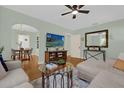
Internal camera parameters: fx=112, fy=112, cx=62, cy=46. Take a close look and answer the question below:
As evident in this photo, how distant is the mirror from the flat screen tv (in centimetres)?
145

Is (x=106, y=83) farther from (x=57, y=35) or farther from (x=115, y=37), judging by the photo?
(x=57, y=35)

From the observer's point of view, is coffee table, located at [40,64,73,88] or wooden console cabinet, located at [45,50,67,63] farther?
wooden console cabinet, located at [45,50,67,63]

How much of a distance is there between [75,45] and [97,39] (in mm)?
1768

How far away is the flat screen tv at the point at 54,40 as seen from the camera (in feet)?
18.7

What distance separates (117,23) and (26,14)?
388 cm

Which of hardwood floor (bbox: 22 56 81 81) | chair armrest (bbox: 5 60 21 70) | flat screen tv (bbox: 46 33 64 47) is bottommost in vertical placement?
hardwood floor (bbox: 22 56 81 81)

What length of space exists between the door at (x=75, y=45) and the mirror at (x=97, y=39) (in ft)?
2.25

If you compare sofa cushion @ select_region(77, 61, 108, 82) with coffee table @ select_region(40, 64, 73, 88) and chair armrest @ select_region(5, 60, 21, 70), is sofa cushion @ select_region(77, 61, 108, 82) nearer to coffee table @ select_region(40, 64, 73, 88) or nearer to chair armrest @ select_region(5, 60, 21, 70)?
coffee table @ select_region(40, 64, 73, 88)

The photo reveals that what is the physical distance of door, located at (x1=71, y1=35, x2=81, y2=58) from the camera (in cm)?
693

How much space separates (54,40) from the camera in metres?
6.09

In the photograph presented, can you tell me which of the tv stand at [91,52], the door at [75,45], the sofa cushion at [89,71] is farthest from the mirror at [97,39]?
the sofa cushion at [89,71]

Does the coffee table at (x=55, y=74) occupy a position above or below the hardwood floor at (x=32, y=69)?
above

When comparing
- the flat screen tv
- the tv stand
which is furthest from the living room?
the tv stand

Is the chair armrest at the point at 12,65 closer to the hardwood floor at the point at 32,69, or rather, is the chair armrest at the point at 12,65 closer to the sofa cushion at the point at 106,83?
the hardwood floor at the point at 32,69
